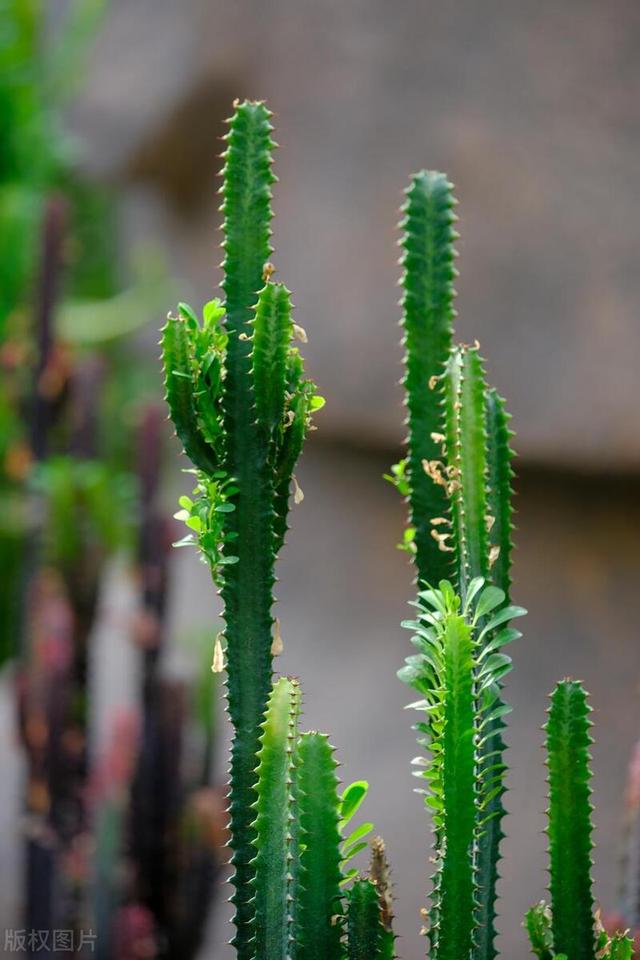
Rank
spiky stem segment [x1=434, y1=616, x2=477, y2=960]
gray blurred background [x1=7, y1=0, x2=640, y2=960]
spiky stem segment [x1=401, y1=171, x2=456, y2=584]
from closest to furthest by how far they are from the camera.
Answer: spiky stem segment [x1=434, y1=616, x2=477, y2=960] < spiky stem segment [x1=401, y1=171, x2=456, y2=584] < gray blurred background [x1=7, y1=0, x2=640, y2=960]

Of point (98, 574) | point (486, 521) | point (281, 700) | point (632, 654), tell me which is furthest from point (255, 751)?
point (632, 654)

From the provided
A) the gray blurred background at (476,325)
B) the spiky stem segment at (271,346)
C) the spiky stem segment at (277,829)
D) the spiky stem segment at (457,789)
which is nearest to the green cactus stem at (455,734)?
the spiky stem segment at (457,789)

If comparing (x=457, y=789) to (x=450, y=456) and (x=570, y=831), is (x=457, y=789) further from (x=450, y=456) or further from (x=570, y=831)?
(x=450, y=456)

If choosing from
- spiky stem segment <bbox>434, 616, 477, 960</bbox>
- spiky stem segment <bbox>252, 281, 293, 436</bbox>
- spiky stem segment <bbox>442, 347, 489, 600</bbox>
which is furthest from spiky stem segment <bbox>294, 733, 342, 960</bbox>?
spiky stem segment <bbox>252, 281, 293, 436</bbox>

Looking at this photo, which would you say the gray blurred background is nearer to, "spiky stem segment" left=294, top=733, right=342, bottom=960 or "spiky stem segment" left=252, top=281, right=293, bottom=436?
"spiky stem segment" left=294, top=733, right=342, bottom=960

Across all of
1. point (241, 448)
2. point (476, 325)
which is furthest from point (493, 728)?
point (476, 325)

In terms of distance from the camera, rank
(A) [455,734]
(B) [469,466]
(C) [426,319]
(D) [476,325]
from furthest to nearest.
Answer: (D) [476,325]
(C) [426,319]
(B) [469,466]
(A) [455,734]
